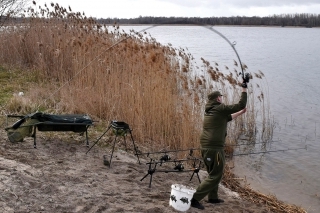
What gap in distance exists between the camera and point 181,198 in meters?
4.09

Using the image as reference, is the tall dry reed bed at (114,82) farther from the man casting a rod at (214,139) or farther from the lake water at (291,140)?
the man casting a rod at (214,139)

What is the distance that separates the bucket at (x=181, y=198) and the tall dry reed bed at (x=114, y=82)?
2161mm

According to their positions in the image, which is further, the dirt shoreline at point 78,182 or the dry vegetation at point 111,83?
the dry vegetation at point 111,83

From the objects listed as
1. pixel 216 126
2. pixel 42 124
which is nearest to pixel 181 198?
pixel 216 126

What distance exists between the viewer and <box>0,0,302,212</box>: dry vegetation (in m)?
6.86

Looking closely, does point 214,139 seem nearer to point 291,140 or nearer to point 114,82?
point 114,82

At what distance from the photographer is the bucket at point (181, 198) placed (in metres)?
4.09

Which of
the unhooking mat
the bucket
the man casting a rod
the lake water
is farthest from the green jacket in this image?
the lake water

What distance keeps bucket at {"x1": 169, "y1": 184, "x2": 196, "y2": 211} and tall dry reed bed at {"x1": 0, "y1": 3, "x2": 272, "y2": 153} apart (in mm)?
2161

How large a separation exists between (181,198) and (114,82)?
3.89 meters

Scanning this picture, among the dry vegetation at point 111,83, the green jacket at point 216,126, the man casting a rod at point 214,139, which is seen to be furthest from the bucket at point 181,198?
the dry vegetation at point 111,83

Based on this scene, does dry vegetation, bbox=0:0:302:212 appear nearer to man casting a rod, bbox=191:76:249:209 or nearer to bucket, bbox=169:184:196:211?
Answer: man casting a rod, bbox=191:76:249:209

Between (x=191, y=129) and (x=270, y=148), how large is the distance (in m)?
2.41

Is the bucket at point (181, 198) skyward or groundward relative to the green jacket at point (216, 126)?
groundward
